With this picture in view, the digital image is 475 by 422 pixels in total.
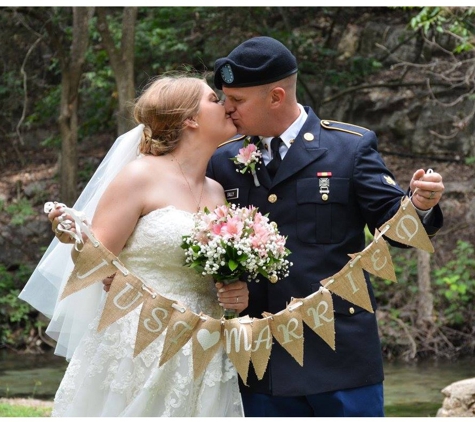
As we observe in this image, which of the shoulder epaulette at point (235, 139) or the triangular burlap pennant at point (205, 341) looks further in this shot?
the shoulder epaulette at point (235, 139)

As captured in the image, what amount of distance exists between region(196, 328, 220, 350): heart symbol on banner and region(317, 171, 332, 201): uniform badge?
72 cm

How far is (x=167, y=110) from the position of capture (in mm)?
3816

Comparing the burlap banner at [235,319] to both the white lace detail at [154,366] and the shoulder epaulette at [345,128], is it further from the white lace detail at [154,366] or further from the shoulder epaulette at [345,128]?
the shoulder epaulette at [345,128]

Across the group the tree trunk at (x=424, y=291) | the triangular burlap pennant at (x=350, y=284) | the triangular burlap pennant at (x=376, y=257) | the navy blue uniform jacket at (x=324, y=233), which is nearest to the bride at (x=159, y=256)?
the navy blue uniform jacket at (x=324, y=233)

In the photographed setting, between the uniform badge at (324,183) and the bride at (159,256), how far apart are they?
0.41 meters

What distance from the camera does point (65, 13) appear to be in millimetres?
14648

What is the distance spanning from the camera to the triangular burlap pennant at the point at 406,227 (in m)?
3.54

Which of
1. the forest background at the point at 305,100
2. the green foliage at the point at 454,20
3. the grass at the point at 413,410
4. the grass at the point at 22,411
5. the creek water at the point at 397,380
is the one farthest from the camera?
the forest background at the point at 305,100

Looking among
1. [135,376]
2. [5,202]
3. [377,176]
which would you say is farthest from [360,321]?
[5,202]

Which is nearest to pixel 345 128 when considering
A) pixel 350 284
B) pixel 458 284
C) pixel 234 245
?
pixel 350 284

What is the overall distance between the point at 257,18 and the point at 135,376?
11788 mm

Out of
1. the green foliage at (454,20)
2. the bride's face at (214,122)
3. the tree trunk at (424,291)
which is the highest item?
the bride's face at (214,122)

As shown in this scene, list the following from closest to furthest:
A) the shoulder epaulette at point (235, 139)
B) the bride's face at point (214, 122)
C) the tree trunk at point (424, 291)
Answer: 1. the bride's face at point (214, 122)
2. the shoulder epaulette at point (235, 139)
3. the tree trunk at point (424, 291)

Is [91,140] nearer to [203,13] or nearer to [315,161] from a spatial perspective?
[203,13]
